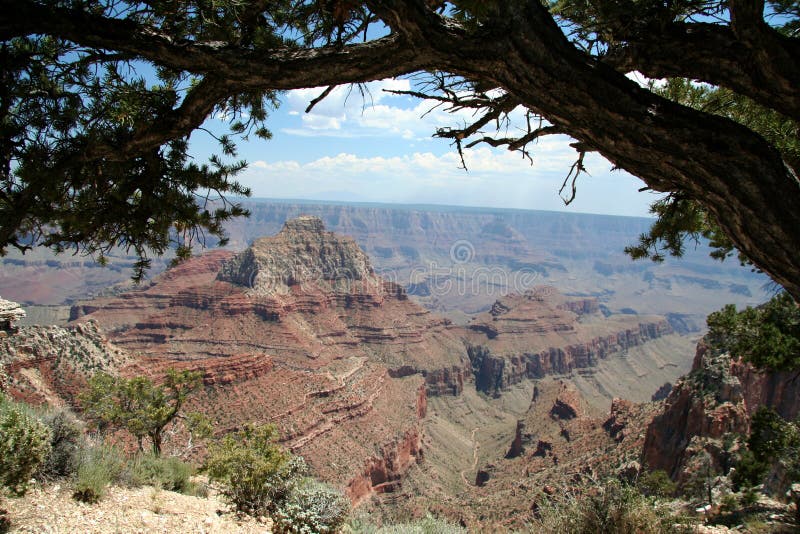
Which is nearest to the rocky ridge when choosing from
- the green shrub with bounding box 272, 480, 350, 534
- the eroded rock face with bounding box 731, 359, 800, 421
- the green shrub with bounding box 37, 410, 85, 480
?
the green shrub with bounding box 37, 410, 85, 480

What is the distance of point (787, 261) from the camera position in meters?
2.69

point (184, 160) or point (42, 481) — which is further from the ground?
point (184, 160)

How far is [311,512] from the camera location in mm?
5930

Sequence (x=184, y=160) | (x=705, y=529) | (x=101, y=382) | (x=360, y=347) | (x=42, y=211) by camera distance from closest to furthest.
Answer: (x=42, y=211) < (x=184, y=160) < (x=705, y=529) < (x=101, y=382) < (x=360, y=347)

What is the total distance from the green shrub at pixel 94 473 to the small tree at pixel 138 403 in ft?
26.5

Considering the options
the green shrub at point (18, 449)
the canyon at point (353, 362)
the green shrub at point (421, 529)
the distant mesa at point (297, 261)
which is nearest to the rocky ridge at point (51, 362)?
the canyon at point (353, 362)

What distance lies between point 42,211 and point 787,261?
595 cm

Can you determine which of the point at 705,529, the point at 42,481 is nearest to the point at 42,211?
the point at 42,481

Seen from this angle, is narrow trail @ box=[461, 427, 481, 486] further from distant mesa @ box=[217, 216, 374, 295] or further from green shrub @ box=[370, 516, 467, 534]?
green shrub @ box=[370, 516, 467, 534]

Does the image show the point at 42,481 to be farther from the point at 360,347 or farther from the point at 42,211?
the point at 360,347

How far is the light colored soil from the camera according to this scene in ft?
14.6

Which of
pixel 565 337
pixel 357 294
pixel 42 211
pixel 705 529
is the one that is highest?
pixel 42 211

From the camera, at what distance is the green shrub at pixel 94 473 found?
5.17 m

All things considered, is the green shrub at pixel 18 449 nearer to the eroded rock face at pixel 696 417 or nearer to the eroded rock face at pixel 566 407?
the eroded rock face at pixel 696 417
